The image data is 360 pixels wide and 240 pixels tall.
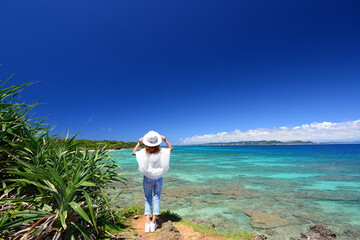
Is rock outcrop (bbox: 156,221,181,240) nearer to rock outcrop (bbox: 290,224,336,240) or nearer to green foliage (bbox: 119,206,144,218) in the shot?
green foliage (bbox: 119,206,144,218)

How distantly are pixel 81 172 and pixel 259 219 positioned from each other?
6.05 metres

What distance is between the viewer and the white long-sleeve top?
12.3ft

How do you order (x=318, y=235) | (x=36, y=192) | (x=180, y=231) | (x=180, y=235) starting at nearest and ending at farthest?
(x=36, y=192) < (x=180, y=235) < (x=180, y=231) < (x=318, y=235)

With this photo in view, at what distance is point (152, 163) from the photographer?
375 centimetres

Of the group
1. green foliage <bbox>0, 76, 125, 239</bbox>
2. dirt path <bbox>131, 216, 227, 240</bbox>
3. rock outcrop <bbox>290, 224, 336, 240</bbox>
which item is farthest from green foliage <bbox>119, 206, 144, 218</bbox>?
rock outcrop <bbox>290, 224, 336, 240</bbox>

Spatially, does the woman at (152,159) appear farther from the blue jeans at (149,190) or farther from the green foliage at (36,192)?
the green foliage at (36,192)

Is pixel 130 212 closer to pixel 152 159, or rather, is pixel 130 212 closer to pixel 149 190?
pixel 149 190

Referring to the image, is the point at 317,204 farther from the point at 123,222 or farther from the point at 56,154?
the point at 56,154

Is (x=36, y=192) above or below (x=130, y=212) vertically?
above

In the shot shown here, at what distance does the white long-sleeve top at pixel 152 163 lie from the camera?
3744 mm

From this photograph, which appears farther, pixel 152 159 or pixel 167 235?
pixel 152 159

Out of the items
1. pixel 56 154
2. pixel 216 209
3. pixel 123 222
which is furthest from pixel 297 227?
pixel 56 154

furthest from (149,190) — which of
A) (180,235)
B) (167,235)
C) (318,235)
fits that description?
(318,235)

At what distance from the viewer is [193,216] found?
624 centimetres
